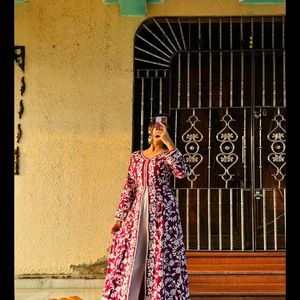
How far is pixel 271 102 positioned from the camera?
591 centimetres

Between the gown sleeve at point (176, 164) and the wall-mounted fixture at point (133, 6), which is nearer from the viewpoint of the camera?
the gown sleeve at point (176, 164)

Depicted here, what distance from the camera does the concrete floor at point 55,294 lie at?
509 centimetres

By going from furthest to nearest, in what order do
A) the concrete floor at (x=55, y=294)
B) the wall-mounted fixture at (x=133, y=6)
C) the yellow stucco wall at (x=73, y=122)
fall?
1. the yellow stucco wall at (x=73, y=122)
2. the wall-mounted fixture at (x=133, y=6)
3. the concrete floor at (x=55, y=294)

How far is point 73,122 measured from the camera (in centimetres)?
573

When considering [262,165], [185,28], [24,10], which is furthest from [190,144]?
[24,10]

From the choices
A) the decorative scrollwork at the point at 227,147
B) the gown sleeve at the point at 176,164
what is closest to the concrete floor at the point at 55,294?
the decorative scrollwork at the point at 227,147

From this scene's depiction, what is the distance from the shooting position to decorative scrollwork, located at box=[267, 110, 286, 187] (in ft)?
18.8

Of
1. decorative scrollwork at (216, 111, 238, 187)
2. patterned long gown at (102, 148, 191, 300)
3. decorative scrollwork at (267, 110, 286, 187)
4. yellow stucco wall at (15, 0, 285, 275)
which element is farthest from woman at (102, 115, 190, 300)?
decorative scrollwork at (267, 110, 286, 187)

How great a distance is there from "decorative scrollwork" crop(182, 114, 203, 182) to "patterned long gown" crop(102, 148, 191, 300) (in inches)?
74.0

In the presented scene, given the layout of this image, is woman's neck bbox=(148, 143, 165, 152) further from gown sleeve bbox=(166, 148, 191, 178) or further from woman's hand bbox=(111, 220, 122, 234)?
woman's hand bbox=(111, 220, 122, 234)

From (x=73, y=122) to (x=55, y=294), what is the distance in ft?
5.94

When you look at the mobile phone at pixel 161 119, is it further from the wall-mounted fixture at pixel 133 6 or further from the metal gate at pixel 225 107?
the wall-mounted fixture at pixel 133 6

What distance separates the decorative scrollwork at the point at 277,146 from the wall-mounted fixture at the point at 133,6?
1827 mm

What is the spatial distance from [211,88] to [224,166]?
91 centimetres
